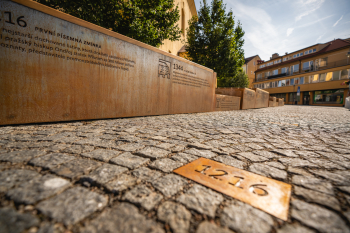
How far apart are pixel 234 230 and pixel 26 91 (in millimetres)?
3291

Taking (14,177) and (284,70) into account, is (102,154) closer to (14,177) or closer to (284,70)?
(14,177)

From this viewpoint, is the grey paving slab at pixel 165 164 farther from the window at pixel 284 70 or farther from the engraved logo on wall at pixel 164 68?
the window at pixel 284 70

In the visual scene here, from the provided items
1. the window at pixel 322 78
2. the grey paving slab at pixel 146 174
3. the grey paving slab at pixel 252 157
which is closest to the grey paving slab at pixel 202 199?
the grey paving slab at pixel 146 174

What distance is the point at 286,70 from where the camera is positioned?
34562 mm

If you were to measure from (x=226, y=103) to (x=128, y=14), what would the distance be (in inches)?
241

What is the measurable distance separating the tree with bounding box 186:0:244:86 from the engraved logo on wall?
32.4ft

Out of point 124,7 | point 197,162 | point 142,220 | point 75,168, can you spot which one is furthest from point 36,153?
point 124,7

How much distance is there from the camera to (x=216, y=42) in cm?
1312

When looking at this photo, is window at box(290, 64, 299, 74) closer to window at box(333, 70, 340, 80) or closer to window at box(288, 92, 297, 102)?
window at box(288, 92, 297, 102)

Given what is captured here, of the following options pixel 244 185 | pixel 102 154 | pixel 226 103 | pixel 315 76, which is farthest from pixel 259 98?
pixel 315 76

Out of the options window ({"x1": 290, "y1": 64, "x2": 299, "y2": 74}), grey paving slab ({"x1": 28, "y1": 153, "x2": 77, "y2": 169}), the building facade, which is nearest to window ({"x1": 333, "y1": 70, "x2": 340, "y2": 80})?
the building facade

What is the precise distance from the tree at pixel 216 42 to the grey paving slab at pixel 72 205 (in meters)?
14.0

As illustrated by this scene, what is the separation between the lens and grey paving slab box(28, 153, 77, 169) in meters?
1.13

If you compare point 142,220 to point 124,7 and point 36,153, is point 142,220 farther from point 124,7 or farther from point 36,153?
point 124,7
